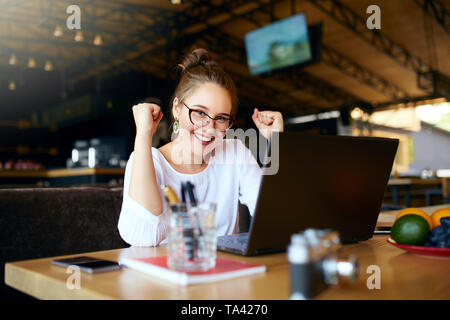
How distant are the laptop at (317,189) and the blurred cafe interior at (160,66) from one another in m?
4.13

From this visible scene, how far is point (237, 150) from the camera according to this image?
5.50 feet

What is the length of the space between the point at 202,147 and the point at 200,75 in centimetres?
26

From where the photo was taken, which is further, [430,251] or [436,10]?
[436,10]

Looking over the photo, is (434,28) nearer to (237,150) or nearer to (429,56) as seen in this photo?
(429,56)

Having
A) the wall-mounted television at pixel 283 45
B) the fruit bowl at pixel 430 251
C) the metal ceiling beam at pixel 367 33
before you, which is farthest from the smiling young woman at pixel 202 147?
the metal ceiling beam at pixel 367 33

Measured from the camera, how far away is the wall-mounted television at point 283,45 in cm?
645

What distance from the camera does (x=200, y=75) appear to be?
4.89 feet

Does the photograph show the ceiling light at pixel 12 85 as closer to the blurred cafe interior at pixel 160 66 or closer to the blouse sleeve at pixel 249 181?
the blurred cafe interior at pixel 160 66

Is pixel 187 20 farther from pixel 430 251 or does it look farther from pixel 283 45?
pixel 430 251

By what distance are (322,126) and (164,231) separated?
6992mm

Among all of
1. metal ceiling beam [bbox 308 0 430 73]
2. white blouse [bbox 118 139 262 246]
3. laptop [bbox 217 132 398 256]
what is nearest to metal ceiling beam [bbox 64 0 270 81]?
metal ceiling beam [bbox 308 0 430 73]

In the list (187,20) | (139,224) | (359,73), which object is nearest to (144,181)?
(139,224)
